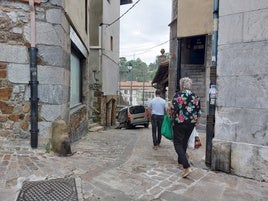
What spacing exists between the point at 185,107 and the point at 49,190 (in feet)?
7.29

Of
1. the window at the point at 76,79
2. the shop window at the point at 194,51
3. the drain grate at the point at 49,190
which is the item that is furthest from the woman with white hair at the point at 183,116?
the shop window at the point at 194,51

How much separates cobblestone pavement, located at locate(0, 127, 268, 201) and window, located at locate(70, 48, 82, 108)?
2689mm

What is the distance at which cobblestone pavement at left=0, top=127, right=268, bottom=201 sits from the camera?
326 cm

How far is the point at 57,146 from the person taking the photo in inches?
180

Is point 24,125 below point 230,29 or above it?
below

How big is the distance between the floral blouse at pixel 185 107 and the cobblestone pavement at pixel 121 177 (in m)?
0.86

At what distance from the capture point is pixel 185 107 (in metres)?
4.05

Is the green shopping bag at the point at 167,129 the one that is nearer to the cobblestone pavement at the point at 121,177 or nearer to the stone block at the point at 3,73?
the cobblestone pavement at the point at 121,177

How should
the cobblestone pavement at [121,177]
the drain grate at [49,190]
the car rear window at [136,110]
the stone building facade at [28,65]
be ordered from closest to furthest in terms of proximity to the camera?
the drain grate at [49,190] < the cobblestone pavement at [121,177] < the stone building facade at [28,65] < the car rear window at [136,110]

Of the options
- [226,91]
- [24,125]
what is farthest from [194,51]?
[24,125]

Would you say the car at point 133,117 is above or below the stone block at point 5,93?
below

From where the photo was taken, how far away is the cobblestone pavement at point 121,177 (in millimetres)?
3258

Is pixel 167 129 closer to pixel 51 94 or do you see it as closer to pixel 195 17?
pixel 51 94

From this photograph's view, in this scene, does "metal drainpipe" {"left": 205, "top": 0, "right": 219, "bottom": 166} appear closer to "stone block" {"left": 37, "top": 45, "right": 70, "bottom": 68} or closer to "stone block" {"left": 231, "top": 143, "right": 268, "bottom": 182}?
"stone block" {"left": 231, "top": 143, "right": 268, "bottom": 182}
